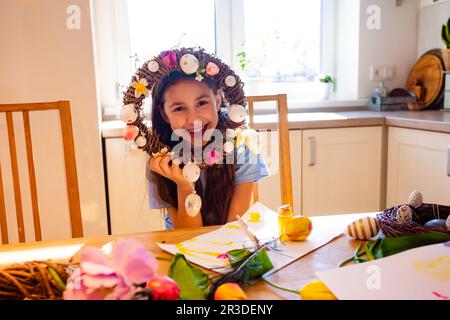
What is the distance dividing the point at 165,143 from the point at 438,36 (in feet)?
6.97

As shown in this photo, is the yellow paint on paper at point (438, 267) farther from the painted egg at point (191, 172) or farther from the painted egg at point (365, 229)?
the painted egg at point (191, 172)

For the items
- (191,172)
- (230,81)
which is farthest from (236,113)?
(191,172)

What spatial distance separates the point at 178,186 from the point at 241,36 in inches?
67.9

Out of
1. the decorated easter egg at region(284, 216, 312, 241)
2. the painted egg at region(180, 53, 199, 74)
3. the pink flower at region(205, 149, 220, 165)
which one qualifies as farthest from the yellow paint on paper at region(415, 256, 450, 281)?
the painted egg at region(180, 53, 199, 74)

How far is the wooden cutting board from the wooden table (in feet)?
6.29

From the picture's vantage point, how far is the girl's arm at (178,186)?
37.9 inches

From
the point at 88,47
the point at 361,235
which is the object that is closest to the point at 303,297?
the point at 361,235

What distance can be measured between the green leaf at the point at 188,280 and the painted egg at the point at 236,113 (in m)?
0.42

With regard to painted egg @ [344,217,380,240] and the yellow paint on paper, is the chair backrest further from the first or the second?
the yellow paint on paper

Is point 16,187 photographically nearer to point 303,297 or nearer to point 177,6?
point 303,297

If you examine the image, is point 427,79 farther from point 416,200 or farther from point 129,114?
point 129,114

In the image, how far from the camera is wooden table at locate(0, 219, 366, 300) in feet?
2.17

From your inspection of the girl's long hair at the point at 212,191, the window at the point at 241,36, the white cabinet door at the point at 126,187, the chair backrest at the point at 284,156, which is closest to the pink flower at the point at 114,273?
the girl's long hair at the point at 212,191

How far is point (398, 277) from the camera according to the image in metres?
0.64
